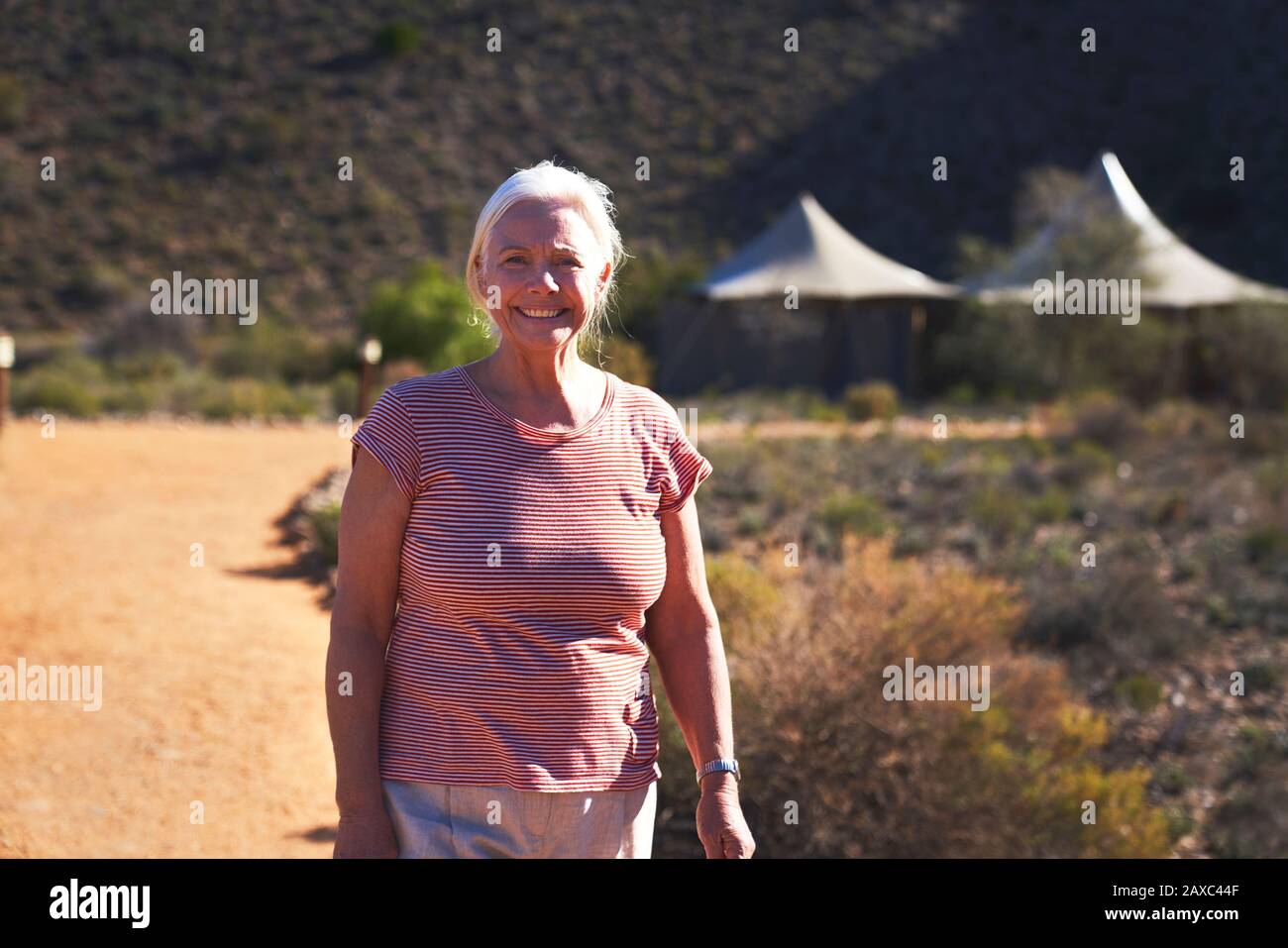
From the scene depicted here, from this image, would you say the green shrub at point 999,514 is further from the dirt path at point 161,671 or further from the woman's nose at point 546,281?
the woman's nose at point 546,281

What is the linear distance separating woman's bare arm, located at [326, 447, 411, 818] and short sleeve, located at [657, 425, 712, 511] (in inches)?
19.4

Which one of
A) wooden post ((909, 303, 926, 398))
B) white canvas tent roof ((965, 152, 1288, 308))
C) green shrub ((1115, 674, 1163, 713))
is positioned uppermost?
white canvas tent roof ((965, 152, 1288, 308))

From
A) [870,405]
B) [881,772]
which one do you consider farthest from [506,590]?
[870,405]

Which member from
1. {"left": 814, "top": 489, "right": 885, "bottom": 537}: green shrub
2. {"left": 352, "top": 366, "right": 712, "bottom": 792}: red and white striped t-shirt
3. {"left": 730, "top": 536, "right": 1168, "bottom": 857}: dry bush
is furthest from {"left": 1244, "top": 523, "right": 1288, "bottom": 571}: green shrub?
{"left": 352, "top": 366, "right": 712, "bottom": 792}: red and white striped t-shirt

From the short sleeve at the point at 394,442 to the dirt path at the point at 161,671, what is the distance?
2.93m

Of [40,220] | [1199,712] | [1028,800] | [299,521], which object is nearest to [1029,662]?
[1028,800]

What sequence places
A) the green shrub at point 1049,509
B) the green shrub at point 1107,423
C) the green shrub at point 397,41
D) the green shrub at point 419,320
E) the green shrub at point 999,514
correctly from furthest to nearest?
the green shrub at point 397,41 → the green shrub at point 419,320 → the green shrub at point 1107,423 → the green shrub at point 1049,509 → the green shrub at point 999,514

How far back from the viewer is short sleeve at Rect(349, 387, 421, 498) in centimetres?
246

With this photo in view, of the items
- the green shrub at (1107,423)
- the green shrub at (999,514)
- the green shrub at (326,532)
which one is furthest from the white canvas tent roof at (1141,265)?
the green shrub at (326,532)

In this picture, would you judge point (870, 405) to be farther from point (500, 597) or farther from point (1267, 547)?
point (500, 597)

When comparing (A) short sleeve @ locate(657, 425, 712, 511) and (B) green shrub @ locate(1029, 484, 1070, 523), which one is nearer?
(A) short sleeve @ locate(657, 425, 712, 511)

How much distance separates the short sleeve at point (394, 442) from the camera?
246 cm

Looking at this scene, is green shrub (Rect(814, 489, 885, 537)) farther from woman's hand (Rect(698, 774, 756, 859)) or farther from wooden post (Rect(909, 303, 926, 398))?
wooden post (Rect(909, 303, 926, 398))

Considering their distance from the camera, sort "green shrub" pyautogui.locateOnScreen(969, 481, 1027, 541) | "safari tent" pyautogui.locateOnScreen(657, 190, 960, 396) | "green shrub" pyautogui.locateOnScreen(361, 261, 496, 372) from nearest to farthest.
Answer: "green shrub" pyautogui.locateOnScreen(969, 481, 1027, 541)
"green shrub" pyautogui.locateOnScreen(361, 261, 496, 372)
"safari tent" pyautogui.locateOnScreen(657, 190, 960, 396)
